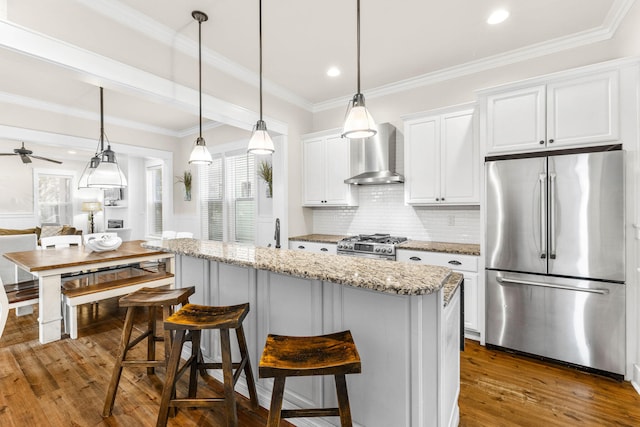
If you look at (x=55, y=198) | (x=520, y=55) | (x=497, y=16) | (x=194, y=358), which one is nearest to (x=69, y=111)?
(x=194, y=358)

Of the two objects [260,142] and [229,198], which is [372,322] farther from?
[229,198]

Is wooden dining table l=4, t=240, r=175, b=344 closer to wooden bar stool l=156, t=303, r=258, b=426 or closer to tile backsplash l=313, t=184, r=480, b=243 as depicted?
wooden bar stool l=156, t=303, r=258, b=426

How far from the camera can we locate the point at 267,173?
179 inches

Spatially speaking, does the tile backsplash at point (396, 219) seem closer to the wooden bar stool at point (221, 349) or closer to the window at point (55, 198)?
the wooden bar stool at point (221, 349)

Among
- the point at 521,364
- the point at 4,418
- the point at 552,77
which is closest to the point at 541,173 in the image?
the point at 552,77

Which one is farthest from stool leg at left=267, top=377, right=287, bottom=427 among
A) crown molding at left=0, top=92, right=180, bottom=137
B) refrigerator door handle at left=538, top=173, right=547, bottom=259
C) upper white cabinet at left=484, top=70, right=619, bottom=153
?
crown molding at left=0, top=92, right=180, bottom=137

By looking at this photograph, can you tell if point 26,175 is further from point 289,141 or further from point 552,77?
point 552,77

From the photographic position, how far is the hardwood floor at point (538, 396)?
1.85 m

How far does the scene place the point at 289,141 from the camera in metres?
4.19

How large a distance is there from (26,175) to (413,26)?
30.9 feet

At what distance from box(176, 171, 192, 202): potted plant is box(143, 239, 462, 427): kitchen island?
423 centimetres

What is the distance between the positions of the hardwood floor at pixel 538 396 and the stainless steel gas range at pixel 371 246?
1221 mm

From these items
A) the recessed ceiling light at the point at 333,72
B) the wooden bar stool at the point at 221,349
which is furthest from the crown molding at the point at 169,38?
the wooden bar stool at the point at 221,349

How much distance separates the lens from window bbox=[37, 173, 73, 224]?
7709 millimetres
